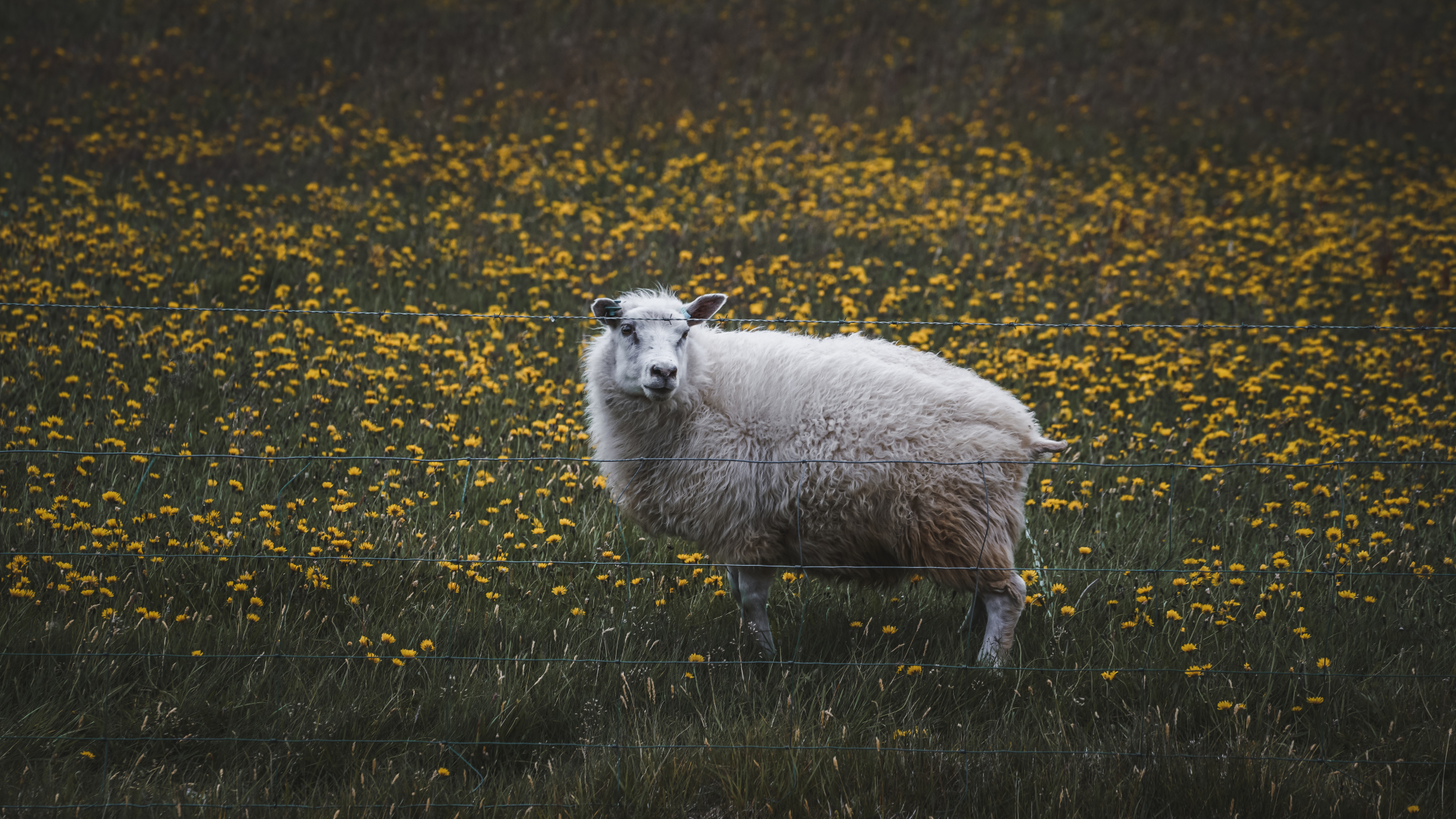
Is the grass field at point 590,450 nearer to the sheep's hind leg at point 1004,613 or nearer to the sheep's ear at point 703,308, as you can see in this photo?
the sheep's hind leg at point 1004,613

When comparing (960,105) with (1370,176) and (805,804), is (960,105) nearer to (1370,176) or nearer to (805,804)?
(1370,176)

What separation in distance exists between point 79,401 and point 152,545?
2.17m

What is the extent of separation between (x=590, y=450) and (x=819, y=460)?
2.33 m

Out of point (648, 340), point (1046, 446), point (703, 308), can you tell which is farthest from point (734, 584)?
point (1046, 446)

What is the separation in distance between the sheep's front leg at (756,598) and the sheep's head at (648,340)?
89 centimetres

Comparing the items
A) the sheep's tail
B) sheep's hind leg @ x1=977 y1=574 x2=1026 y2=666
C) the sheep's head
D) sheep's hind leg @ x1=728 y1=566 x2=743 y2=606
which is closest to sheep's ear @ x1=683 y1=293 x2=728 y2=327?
the sheep's head

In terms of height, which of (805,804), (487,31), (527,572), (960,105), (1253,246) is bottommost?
(805,804)

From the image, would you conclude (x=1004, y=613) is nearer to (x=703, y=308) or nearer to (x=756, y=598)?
(x=756, y=598)

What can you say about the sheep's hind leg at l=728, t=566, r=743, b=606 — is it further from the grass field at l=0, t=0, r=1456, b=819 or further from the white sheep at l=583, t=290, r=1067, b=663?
the grass field at l=0, t=0, r=1456, b=819

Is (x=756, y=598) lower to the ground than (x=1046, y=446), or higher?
lower

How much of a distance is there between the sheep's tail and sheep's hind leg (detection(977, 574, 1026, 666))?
0.60 meters

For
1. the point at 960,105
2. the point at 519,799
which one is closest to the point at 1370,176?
the point at 960,105

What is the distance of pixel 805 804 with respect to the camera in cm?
323

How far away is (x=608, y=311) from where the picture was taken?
469 cm
